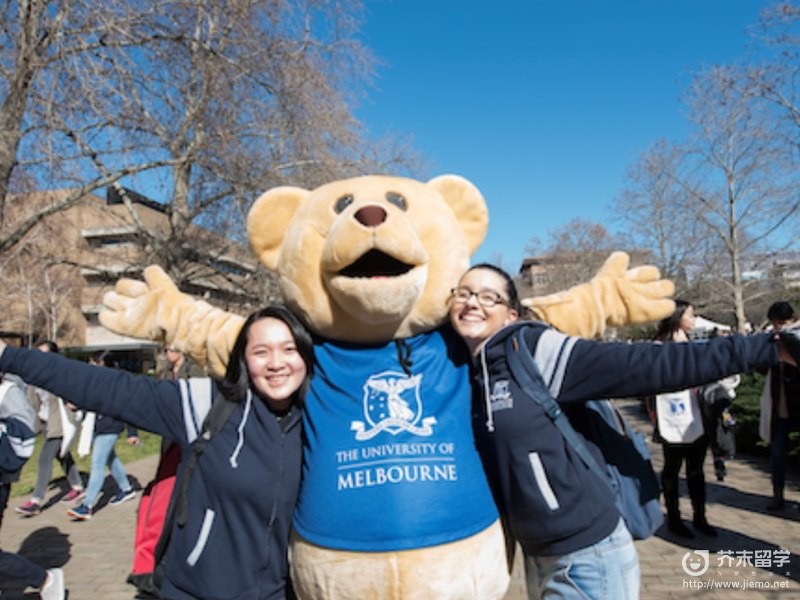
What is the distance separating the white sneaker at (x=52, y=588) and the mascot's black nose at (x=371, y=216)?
364cm

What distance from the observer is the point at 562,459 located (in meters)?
1.92

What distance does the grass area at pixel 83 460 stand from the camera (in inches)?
307

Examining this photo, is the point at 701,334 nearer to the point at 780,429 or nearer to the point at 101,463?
the point at 780,429

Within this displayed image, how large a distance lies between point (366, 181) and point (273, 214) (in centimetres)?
47

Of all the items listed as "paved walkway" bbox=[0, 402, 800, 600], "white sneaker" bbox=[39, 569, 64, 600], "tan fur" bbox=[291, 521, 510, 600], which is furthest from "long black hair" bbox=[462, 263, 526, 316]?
"white sneaker" bbox=[39, 569, 64, 600]

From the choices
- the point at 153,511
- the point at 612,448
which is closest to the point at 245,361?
the point at 153,511

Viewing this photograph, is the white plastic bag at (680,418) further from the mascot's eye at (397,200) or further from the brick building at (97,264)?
the brick building at (97,264)

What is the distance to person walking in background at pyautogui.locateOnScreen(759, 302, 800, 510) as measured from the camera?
16.2 ft

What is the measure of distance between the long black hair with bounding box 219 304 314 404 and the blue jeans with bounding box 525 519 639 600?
1.12 meters

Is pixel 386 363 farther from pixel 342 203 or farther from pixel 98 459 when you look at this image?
pixel 98 459

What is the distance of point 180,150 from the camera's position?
370 inches

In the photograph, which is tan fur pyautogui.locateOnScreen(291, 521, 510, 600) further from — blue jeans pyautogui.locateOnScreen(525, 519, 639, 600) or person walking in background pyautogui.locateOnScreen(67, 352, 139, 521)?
person walking in background pyautogui.locateOnScreen(67, 352, 139, 521)

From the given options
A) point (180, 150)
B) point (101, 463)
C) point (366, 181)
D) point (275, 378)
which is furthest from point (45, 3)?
point (275, 378)

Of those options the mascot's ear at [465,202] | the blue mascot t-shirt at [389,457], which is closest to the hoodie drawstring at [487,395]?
the blue mascot t-shirt at [389,457]
